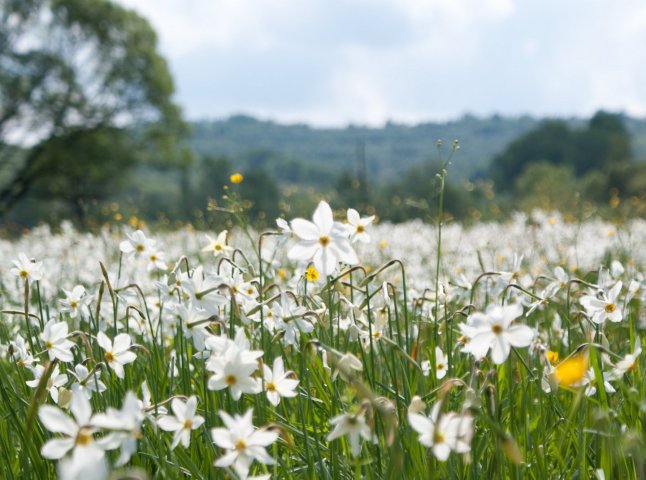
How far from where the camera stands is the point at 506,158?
7731cm

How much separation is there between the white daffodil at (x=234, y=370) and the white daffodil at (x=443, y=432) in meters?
0.36

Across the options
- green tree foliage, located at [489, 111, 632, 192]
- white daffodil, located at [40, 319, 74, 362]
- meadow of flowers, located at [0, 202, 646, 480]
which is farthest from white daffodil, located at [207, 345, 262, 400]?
green tree foliage, located at [489, 111, 632, 192]

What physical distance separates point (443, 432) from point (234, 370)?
44 cm

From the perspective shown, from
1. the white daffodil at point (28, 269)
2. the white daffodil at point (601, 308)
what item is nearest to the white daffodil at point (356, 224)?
the white daffodil at point (601, 308)

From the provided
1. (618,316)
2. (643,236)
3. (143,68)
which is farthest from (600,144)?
(618,316)

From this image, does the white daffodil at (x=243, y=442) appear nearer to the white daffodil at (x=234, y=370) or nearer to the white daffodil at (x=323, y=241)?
the white daffodil at (x=234, y=370)

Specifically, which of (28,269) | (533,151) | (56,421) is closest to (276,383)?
(56,421)

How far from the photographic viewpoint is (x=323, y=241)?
152 cm

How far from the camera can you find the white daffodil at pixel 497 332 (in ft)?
4.21

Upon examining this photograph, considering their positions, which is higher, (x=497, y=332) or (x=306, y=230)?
(x=306, y=230)

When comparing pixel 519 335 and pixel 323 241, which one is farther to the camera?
A: pixel 323 241

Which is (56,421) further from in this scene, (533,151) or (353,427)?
(533,151)

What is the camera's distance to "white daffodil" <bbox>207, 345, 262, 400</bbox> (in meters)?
1.34

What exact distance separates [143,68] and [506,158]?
56.8m
